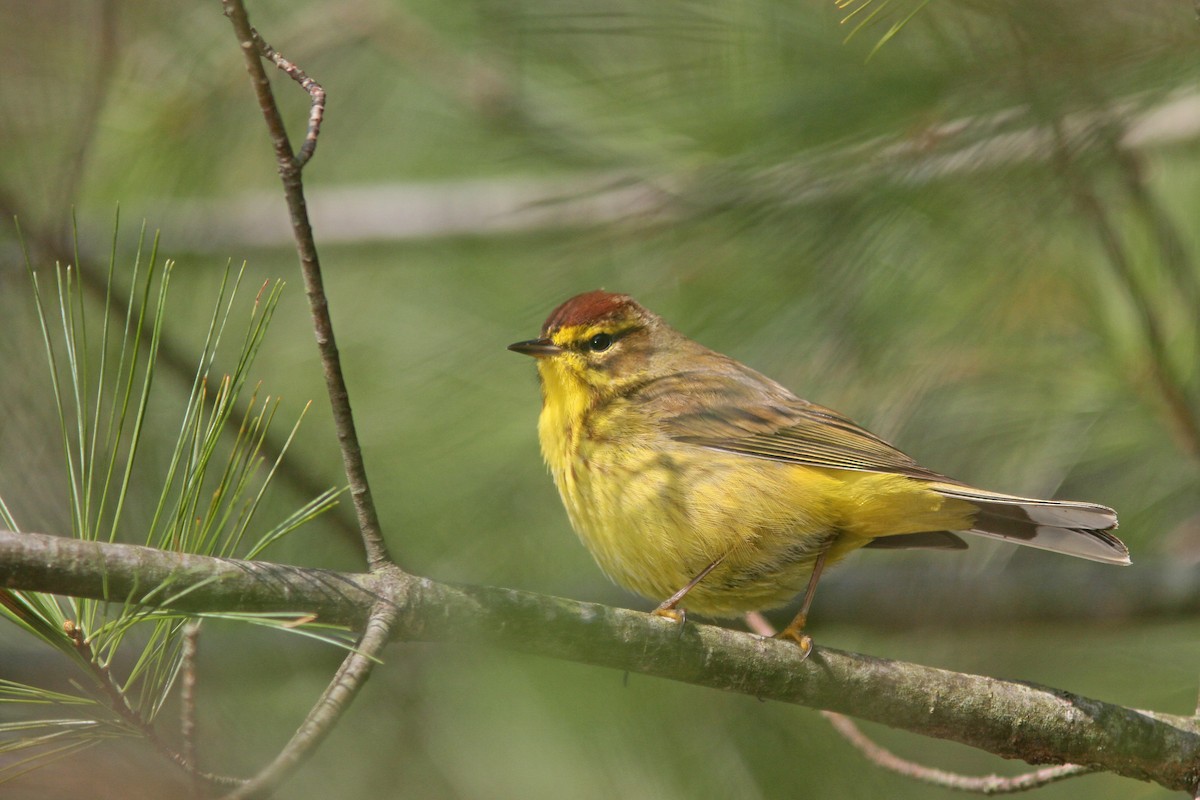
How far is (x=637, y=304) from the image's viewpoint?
15.2 feet

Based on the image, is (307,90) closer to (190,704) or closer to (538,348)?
(190,704)

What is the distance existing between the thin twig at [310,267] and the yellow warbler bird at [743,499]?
1.38m

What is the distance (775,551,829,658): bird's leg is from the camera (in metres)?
3.14

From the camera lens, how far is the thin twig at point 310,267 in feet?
6.88

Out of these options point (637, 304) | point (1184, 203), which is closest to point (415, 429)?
point (637, 304)

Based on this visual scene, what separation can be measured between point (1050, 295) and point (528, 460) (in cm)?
229

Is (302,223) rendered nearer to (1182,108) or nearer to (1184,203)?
(1182,108)

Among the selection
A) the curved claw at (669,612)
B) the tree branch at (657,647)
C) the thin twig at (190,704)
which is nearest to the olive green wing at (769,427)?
the curved claw at (669,612)

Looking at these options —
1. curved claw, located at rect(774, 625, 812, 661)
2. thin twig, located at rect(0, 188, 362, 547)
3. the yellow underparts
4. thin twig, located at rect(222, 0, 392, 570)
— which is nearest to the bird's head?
the yellow underparts

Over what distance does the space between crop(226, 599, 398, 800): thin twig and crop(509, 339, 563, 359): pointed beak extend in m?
1.88

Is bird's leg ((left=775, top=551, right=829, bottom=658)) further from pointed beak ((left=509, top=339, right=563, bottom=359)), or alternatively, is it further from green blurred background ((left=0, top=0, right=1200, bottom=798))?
pointed beak ((left=509, top=339, right=563, bottom=359))

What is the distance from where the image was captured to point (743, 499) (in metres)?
3.85

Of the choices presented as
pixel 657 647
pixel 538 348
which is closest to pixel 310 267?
pixel 657 647

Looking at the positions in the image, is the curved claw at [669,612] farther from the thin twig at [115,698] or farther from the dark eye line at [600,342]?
the thin twig at [115,698]
